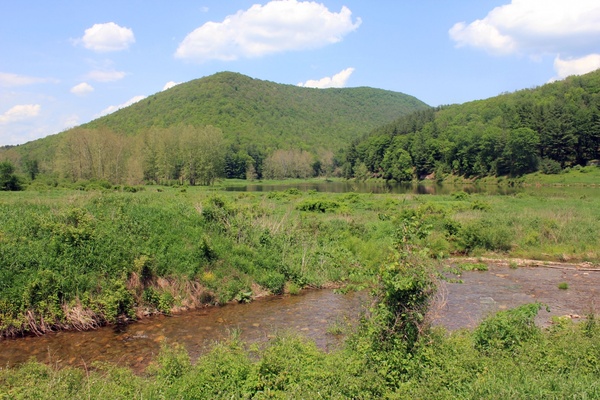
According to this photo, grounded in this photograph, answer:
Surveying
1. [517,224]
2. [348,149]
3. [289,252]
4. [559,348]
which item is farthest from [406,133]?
[559,348]

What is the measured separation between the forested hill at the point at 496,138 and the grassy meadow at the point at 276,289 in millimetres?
88649

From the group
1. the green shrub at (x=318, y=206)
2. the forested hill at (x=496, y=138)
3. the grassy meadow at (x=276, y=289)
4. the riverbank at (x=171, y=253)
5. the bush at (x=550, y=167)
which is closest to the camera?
the grassy meadow at (x=276, y=289)

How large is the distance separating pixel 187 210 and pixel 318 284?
7654mm

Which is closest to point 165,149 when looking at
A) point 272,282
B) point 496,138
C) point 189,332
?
point 496,138

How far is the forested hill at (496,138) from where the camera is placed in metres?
105

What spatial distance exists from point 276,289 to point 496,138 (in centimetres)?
11121

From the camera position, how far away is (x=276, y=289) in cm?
1828

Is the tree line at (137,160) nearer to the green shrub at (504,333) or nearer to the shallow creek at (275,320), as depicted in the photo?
the shallow creek at (275,320)

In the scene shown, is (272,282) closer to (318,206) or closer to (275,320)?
(275,320)

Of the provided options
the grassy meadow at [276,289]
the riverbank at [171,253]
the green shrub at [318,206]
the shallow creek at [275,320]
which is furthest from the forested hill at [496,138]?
the shallow creek at [275,320]

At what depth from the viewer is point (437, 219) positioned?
2739 centimetres

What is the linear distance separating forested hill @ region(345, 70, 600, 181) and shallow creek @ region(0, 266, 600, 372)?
98.7 metres

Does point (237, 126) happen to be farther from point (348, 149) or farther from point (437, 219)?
point (437, 219)

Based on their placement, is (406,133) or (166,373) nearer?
(166,373)
